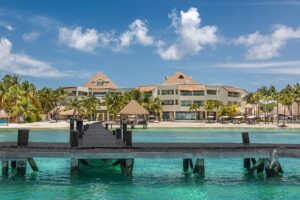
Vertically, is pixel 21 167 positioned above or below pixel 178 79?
below

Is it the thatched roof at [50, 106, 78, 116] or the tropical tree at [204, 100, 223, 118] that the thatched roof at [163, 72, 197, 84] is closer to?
the tropical tree at [204, 100, 223, 118]

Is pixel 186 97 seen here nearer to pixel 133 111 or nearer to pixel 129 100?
pixel 129 100

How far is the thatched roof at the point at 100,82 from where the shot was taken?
141m

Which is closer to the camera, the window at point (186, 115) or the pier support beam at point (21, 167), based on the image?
the pier support beam at point (21, 167)

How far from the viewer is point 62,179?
70.7 ft

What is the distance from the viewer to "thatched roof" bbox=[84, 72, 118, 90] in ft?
463

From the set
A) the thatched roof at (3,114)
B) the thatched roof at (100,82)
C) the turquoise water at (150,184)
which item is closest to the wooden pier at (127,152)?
the turquoise water at (150,184)

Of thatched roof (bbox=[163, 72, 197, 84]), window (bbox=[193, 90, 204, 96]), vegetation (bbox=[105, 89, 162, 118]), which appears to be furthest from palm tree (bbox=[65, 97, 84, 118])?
thatched roof (bbox=[163, 72, 197, 84])

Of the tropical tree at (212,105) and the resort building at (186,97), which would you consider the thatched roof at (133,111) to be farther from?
the resort building at (186,97)

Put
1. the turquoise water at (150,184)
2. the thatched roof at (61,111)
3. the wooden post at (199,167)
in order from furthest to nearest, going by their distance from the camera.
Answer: the thatched roof at (61,111), the wooden post at (199,167), the turquoise water at (150,184)

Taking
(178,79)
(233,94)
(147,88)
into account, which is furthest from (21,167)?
(178,79)

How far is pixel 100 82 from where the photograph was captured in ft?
468

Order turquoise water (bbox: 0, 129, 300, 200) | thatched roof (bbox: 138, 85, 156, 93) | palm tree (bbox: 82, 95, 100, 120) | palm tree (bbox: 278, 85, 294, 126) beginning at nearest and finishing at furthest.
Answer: turquoise water (bbox: 0, 129, 300, 200) → palm tree (bbox: 278, 85, 294, 126) → palm tree (bbox: 82, 95, 100, 120) → thatched roof (bbox: 138, 85, 156, 93)

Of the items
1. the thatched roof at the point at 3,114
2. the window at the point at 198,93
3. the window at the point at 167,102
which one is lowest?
the thatched roof at the point at 3,114
